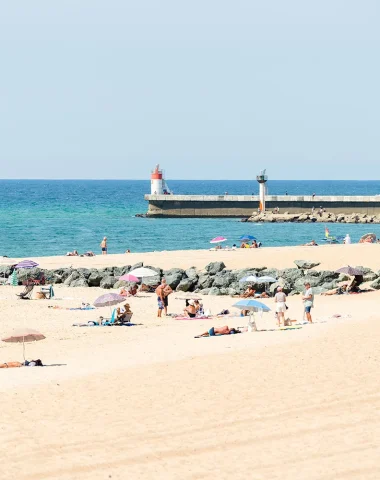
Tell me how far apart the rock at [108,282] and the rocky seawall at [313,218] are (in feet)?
169

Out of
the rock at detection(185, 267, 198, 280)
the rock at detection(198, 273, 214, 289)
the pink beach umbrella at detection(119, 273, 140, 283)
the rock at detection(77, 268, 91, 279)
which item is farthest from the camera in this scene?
the rock at detection(77, 268, 91, 279)

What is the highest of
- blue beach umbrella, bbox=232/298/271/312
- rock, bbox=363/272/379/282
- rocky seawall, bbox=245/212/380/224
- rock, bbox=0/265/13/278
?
blue beach umbrella, bbox=232/298/271/312

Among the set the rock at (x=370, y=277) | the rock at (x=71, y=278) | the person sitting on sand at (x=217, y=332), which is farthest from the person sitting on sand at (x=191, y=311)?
the rock at (x=71, y=278)

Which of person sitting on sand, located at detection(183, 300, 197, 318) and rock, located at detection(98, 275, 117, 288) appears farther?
rock, located at detection(98, 275, 117, 288)

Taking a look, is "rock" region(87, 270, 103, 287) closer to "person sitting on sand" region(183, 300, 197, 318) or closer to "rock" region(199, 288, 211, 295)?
"rock" region(199, 288, 211, 295)

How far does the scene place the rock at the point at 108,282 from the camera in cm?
3055

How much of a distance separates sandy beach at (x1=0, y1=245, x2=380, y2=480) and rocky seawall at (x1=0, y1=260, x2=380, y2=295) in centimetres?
754

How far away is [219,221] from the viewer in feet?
270

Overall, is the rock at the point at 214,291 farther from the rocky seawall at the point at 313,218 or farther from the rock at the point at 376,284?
the rocky seawall at the point at 313,218

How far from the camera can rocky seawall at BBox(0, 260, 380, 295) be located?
28.3 m

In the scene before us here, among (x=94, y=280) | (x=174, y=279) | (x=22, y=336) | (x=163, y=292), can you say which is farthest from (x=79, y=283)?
(x=22, y=336)

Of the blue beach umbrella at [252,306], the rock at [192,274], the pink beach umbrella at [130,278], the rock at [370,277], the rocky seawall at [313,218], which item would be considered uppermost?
the blue beach umbrella at [252,306]

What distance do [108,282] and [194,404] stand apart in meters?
18.4

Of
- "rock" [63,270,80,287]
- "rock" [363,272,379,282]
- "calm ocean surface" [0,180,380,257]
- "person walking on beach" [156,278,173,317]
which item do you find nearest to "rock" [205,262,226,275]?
"rock" [63,270,80,287]
